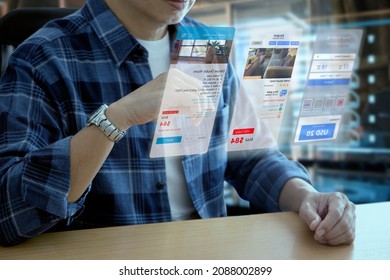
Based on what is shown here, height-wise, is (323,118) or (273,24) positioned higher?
(273,24)

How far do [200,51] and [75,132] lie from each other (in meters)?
0.23

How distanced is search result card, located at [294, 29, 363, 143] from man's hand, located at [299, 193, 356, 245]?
12cm

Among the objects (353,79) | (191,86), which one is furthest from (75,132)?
(353,79)

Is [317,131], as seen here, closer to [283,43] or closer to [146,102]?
[283,43]

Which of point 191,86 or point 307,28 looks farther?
point 307,28

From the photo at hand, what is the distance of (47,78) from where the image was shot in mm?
739

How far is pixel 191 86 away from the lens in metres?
0.72

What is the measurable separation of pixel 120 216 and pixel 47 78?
0.27 metres

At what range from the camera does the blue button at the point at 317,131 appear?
0.87 metres

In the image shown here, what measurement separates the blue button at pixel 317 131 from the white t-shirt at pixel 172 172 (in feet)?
0.76

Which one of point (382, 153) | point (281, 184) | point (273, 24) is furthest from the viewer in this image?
point (382, 153)

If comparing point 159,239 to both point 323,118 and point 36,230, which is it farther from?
point 323,118

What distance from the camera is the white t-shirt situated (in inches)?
30.9

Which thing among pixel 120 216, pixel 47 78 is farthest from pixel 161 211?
pixel 47 78
